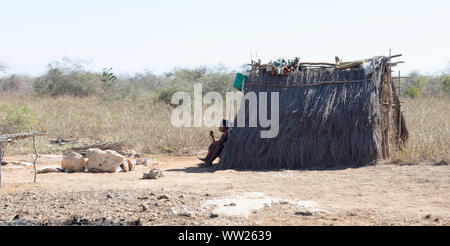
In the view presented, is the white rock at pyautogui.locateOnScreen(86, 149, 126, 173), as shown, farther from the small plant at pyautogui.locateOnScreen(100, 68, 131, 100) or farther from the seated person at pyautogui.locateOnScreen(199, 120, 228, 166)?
the small plant at pyautogui.locateOnScreen(100, 68, 131, 100)

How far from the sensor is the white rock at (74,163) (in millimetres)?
9297

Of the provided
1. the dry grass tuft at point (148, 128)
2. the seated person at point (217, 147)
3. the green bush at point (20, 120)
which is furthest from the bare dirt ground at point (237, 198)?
the green bush at point (20, 120)

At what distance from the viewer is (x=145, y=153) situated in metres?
12.0

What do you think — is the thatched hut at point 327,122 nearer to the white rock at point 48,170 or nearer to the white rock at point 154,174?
the white rock at point 154,174

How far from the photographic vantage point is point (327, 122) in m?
8.94

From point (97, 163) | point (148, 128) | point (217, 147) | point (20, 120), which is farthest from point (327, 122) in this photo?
point (20, 120)

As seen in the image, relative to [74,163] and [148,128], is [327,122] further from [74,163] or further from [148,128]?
[148,128]

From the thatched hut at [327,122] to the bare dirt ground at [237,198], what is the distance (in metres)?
0.44

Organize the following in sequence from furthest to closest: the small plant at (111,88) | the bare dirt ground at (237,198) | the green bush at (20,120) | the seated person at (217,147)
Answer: the small plant at (111,88) → the green bush at (20,120) → the seated person at (217,147) → the bare dirt ground at (237,198)

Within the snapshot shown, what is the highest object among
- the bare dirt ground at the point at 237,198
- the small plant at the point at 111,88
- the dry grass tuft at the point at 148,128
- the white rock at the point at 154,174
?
the small plant at the point at 111,88

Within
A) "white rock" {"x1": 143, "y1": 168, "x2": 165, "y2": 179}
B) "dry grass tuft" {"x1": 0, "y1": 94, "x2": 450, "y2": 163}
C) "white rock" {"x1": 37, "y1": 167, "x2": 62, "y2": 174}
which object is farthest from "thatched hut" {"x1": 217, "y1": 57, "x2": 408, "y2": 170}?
"white rock" {"x1": 37, "y1": 167, "x2": 62, "y2": 174}

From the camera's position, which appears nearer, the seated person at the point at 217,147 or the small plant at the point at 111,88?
the seated person at the point at 217,147

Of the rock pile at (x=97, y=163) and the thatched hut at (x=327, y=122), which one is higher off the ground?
the thatched hut at (x=327, y=122)

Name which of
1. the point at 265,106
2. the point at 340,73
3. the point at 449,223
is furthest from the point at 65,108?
the point at 449,223
